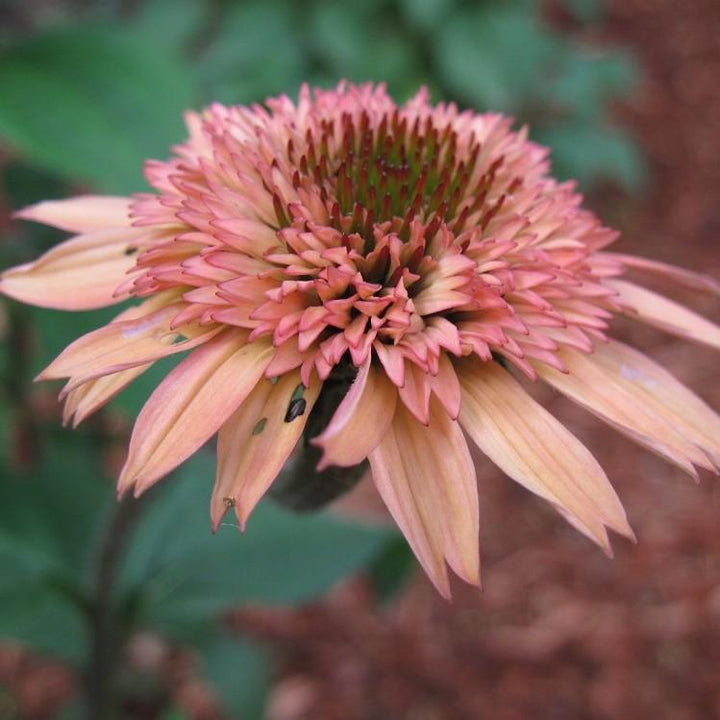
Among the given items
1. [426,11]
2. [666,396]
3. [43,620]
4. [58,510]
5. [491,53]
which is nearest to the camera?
[666,396]

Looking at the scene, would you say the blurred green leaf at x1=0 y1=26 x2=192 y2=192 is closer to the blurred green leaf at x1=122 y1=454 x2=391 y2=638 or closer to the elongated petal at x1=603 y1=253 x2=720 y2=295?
the blurred green leaf at x1=122 y1=454 x2=391 y2=638

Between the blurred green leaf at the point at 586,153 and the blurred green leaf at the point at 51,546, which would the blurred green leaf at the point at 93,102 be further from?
the blurred green leaf at the point at 586,153

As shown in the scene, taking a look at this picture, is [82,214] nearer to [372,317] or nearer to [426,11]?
[372,317]

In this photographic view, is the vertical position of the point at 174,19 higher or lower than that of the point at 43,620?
higher

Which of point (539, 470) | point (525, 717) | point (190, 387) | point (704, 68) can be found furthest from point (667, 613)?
point (704, 68)

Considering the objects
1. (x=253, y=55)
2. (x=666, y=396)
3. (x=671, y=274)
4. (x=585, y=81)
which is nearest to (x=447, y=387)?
(x=666, y=396)

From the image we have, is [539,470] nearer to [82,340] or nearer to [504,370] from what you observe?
Answer: [504,370]

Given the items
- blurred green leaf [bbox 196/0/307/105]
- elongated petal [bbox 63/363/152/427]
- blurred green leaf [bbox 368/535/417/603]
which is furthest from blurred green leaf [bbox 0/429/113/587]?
blurred green leaf [bbox 196/0/307/105]

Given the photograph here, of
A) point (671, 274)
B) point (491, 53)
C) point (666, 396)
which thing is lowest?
point (666, 396)
